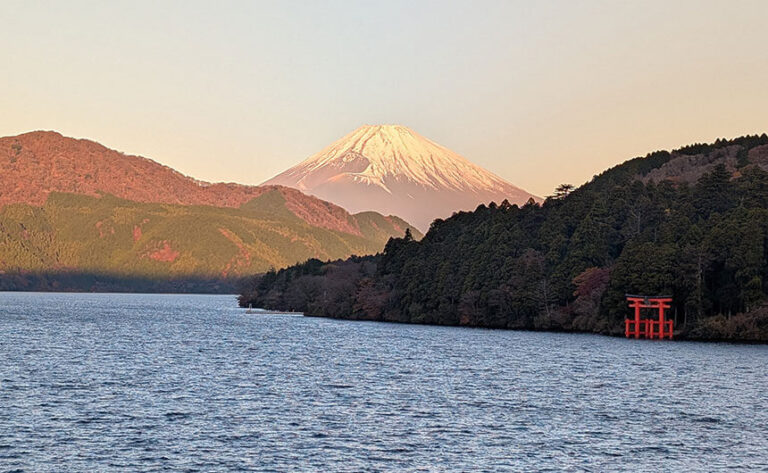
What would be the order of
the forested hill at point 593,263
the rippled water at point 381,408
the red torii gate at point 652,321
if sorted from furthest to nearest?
the red torii gate at point 652,321 < the forested hill at point 593,263 < the rippled water at point 381,408

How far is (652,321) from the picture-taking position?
11012 cm

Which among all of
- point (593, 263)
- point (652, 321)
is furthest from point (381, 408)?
point (593, 263)

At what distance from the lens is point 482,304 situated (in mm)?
134750

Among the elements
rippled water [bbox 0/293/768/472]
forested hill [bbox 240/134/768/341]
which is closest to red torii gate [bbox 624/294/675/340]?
forested hill [bbox 240/134/768/341]

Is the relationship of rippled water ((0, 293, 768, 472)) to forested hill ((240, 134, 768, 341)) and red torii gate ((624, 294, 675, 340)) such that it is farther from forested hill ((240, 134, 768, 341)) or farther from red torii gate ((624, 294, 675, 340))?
A: forested hill ((240, 134, 768, 341))

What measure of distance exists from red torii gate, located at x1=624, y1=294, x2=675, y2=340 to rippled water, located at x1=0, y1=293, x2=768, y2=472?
12.9m

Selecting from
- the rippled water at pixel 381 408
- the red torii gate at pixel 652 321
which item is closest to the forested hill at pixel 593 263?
the red torii gate at pixel 652 321

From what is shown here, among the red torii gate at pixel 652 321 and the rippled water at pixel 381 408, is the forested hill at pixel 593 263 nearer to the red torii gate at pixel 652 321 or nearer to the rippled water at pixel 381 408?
the red torii gate at pixel 652 321

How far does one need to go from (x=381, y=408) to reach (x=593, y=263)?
77.6 metres

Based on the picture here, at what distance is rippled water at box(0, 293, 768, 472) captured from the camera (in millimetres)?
39688

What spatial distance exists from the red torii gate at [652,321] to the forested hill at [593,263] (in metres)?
1.19

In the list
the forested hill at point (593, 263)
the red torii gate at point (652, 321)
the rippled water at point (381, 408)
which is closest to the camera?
the rippled water at point (381, 408)

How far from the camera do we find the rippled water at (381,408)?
39688mm

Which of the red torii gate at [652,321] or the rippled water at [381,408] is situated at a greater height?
the red torii gate at [652,321]
